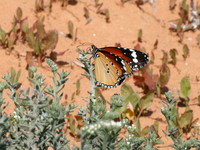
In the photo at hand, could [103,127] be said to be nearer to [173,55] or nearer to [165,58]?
[165,58]

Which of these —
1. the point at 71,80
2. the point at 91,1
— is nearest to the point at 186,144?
the point at 71,80

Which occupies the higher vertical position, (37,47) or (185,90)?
(37,47)

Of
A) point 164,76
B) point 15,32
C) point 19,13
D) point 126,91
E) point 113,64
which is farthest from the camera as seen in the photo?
point 19,13

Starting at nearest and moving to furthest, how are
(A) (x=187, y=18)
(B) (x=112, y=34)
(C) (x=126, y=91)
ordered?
1. (C) (x=126, y=91)
2. (B) (x=112, y=34)
3. (A) (x=187, y=18)

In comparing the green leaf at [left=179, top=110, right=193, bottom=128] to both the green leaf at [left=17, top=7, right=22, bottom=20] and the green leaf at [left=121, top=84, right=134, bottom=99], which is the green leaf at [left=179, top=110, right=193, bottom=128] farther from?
the green leaf at [left=17, top=7, right=22, bottom=20]

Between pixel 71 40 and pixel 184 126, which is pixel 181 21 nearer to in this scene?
pixel 71 40

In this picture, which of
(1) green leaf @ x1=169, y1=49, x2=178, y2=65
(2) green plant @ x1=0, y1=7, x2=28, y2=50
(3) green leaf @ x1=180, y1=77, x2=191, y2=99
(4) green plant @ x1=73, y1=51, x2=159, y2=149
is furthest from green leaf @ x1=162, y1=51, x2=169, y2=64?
(4) green plant @ x1=73, y1=51, x2=159, y2=149

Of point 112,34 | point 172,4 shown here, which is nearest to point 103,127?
point 112,34

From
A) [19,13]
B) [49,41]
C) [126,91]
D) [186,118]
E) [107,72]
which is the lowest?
[186,118]
